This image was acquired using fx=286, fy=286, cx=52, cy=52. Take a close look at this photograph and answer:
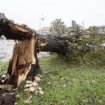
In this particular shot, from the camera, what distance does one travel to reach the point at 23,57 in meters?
6.46

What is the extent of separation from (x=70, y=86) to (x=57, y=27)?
2876mm

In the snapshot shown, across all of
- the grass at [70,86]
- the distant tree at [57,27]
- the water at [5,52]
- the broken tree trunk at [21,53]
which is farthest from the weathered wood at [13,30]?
the water at [5,52]

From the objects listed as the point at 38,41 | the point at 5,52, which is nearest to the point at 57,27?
the point at 38,41

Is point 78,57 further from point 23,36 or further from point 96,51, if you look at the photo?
point 23,36

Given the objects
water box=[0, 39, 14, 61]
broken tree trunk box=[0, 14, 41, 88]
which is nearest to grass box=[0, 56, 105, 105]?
broken tree trunk box=[0, 14, 41, 88]

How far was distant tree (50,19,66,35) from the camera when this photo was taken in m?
8.53

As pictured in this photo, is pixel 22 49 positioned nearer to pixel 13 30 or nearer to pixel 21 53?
pixel 21 53

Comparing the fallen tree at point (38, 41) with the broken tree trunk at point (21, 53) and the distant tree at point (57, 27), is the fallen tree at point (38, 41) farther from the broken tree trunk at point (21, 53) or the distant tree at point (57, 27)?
the distant tree at point (57, 27)

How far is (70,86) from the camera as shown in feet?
20.4

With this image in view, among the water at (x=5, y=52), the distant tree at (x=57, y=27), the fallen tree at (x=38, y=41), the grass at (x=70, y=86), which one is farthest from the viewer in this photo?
the water at (x=5, y=52)

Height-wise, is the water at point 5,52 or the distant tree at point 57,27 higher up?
the distant tree at point 57,27

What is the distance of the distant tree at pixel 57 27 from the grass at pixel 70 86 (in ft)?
3.98

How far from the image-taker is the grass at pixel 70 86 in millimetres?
5602

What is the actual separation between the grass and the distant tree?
1.21m
